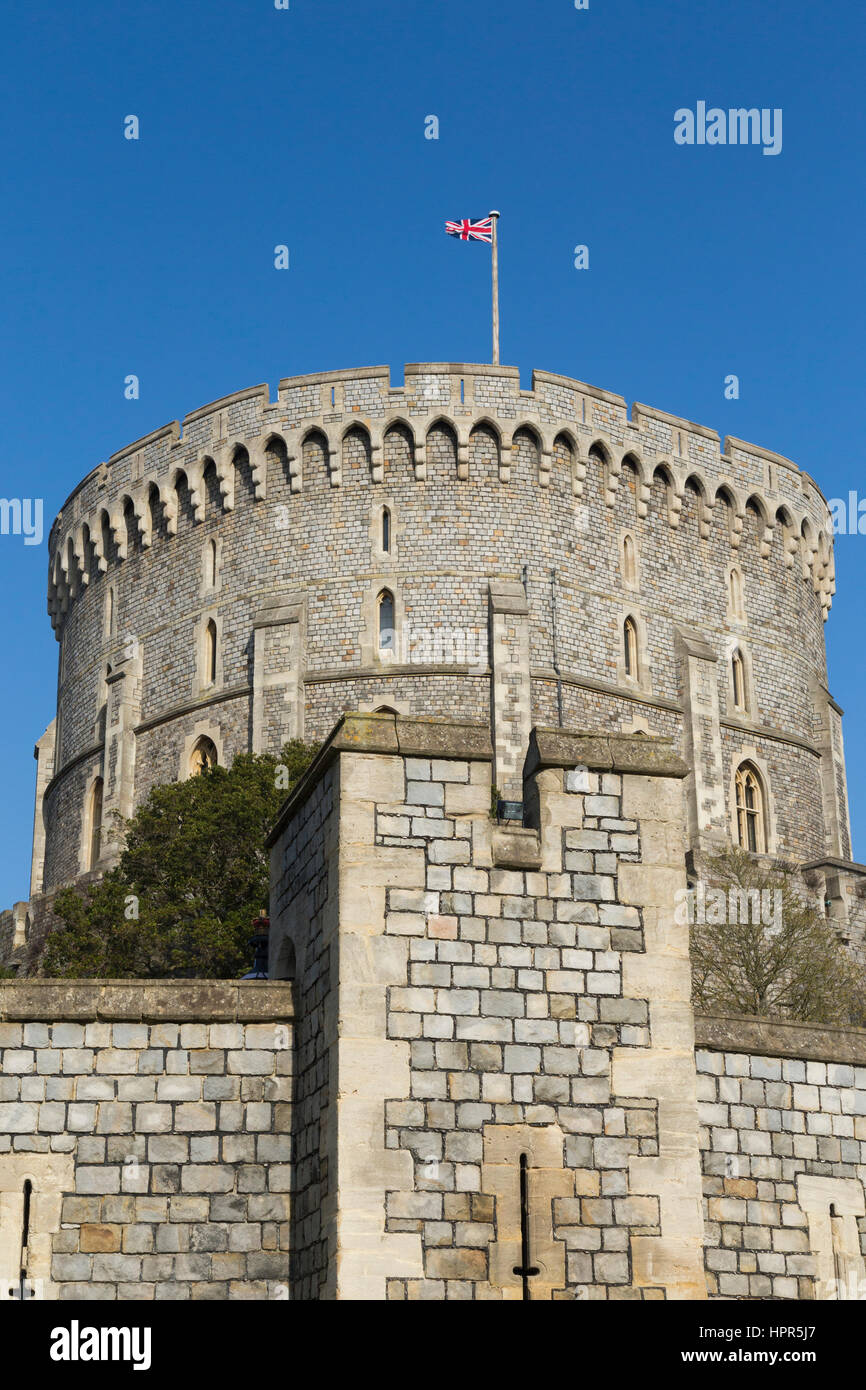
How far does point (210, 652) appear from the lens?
47.3 m

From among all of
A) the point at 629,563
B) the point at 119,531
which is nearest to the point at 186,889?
the point at 629,563

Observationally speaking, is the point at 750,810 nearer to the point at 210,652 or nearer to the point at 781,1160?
the point at 210,652

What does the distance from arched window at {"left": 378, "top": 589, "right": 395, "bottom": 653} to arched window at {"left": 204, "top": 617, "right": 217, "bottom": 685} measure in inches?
188

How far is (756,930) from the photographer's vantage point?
39.6 meters

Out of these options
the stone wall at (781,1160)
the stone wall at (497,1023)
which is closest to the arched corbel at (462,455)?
the stone wall at (781,1160)

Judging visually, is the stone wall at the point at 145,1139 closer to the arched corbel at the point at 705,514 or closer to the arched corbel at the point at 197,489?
the arched corbel at the point at 197,489

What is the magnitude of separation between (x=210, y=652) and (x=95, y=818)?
6444 mm

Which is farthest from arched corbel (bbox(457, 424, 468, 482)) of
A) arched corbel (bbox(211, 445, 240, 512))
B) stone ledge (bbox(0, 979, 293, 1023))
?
stone ledge (bbox(0, 979, 293, 1023))

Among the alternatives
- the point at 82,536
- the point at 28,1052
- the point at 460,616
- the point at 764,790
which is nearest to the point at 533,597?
the point at 460,616

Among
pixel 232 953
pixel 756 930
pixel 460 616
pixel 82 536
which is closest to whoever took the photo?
pixel 232 953
